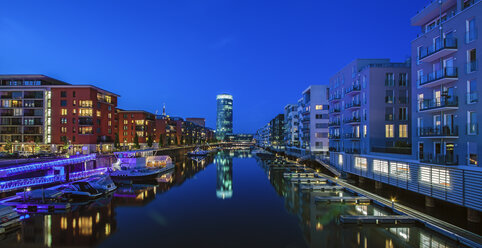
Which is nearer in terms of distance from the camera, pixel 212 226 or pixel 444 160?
pixel 444 160

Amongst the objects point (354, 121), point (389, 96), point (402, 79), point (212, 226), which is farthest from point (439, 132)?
point (212, 226)

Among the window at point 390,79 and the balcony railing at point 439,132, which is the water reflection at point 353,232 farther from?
the window at point 390,79

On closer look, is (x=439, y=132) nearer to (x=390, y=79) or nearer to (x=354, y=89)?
(x=390, y=79)

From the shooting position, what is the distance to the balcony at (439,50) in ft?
85.1

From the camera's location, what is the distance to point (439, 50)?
87.0 ft

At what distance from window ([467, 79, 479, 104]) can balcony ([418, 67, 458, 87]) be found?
1471mm

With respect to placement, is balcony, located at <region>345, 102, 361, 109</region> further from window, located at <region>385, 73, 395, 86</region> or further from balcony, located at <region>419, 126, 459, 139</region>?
balcony, located at <region>419, 126, 459, 139</region>

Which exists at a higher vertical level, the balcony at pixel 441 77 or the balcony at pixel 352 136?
the balcony at pixel 441 77

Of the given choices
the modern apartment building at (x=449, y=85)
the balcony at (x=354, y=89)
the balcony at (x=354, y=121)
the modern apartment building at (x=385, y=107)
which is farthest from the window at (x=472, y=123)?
the balcony at (x=354, y=89)

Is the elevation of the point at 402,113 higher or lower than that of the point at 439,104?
higher

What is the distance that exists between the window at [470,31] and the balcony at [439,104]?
17.4 ft

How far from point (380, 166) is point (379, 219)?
1301 centimetres

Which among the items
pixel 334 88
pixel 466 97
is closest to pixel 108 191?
pixel 466 97

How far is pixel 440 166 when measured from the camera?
2353cm
